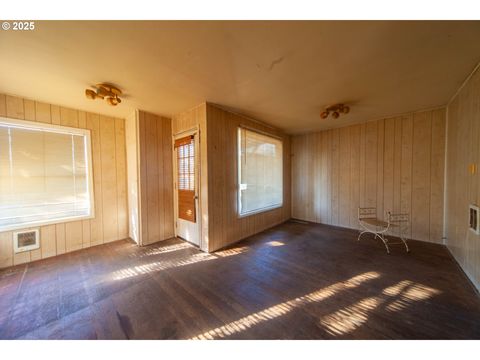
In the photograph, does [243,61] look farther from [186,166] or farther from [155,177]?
[155,177]

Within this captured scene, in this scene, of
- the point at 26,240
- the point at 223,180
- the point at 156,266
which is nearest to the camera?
the point at 156,266

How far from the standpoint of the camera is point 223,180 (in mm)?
3119

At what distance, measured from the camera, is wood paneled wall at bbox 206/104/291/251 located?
292 centimetres

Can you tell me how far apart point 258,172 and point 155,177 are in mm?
2105

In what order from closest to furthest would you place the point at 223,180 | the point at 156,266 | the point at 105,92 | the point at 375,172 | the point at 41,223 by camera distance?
the point at 105,92 < the point at 156,266 < the point at 41,223 < the point at 223,180 < the point at 375,172

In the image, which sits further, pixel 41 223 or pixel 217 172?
pixel 217 172

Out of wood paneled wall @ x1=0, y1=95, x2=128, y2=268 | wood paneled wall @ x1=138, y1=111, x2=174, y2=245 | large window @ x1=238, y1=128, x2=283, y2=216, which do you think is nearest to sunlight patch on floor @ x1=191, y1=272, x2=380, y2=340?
large window @ x1=238, y1=128, x2=283, y2=216

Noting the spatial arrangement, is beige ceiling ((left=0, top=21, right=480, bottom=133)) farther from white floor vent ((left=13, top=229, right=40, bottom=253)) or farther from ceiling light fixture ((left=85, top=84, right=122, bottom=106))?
white floor vent ((left=13, top=229, right=40, bottom=253))

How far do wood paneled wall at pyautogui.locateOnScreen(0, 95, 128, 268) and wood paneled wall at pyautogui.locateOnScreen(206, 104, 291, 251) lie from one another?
199 cm

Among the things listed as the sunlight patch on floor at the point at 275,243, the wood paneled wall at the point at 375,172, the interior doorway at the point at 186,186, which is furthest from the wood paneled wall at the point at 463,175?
the interior doorway at the point at 186,186

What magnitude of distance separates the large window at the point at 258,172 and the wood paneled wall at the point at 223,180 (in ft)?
0.54

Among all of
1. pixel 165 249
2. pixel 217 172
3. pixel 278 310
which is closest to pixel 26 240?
pixel 165 249

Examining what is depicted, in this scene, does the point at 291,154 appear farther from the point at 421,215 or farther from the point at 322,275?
the point at 322,275

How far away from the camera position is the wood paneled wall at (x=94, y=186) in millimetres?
2551
